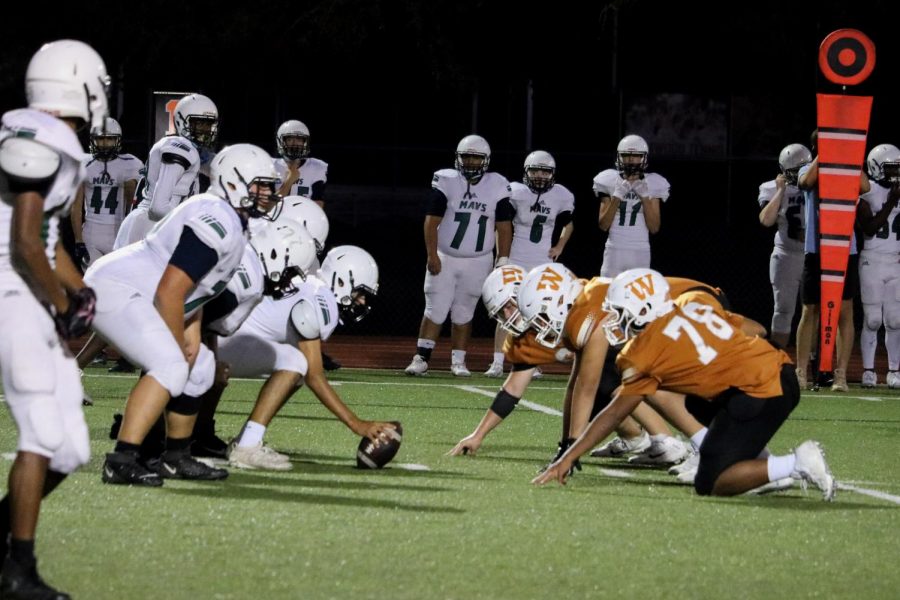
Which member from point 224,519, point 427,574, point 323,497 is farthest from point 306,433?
point 427,574

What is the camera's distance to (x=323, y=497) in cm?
634

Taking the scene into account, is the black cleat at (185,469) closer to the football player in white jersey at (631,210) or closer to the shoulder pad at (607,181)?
the football player in white jersey at (631,210)

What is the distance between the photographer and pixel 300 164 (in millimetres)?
13266

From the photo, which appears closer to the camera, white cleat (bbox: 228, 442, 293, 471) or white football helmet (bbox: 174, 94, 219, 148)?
white cleat (bbox: 228, 442, 293, 471)

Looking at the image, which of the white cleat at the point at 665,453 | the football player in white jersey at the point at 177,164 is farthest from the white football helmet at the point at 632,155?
the white cleat at the point at 665,453

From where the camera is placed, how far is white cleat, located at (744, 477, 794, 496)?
6434 millimetres

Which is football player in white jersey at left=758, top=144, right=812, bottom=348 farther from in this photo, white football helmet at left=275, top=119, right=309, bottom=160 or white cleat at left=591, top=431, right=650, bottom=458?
white cleat at left=591, top=431, right=650, bottom=458

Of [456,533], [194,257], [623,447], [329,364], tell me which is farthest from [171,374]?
[329,364]

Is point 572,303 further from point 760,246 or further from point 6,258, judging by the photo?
point 760,246

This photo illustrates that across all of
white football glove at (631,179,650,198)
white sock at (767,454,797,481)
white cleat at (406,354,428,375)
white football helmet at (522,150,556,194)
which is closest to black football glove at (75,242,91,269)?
white cleat at (406,354,428,375)

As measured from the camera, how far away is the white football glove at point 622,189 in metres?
13.0

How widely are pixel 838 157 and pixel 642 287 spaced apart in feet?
19.5

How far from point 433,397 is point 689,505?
16.0 feet

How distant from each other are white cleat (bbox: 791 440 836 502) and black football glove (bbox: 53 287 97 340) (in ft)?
10.1
